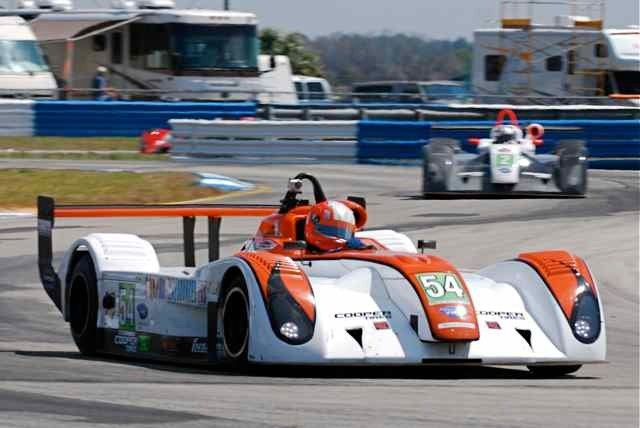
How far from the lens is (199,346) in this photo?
29.1 ft

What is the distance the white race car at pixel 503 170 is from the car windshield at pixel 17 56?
16.3 m

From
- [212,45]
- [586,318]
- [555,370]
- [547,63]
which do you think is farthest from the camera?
[547,63]

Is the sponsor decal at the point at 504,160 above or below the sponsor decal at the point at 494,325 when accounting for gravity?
below

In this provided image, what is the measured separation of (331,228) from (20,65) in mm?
26488

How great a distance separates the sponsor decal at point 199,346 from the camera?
8.82m

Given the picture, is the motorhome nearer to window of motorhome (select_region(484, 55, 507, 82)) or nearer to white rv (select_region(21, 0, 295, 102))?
window of motorhome (select_region(484, 55, 507, 82))

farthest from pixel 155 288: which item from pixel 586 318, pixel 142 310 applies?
pixel 586 318

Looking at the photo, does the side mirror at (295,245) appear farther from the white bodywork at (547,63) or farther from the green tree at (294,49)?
the green tree at (294,49)

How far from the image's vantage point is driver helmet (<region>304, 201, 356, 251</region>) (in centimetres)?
923

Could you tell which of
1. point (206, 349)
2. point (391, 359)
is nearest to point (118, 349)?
point (206, 349)

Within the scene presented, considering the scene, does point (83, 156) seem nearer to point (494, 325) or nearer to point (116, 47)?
point (116, 47)

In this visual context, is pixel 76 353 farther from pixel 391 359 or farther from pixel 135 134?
pixel 135 134

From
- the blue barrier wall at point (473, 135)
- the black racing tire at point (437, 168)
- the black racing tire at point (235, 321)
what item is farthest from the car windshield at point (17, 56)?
the black racing tire at point (235, 321)

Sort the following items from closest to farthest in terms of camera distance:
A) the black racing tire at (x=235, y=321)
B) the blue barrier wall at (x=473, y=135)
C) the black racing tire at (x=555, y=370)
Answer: the black racing tire at (x=235, y=321), the black racing tire at (x=555, y=370), the blue barrier wall at (x=473, y=135)
